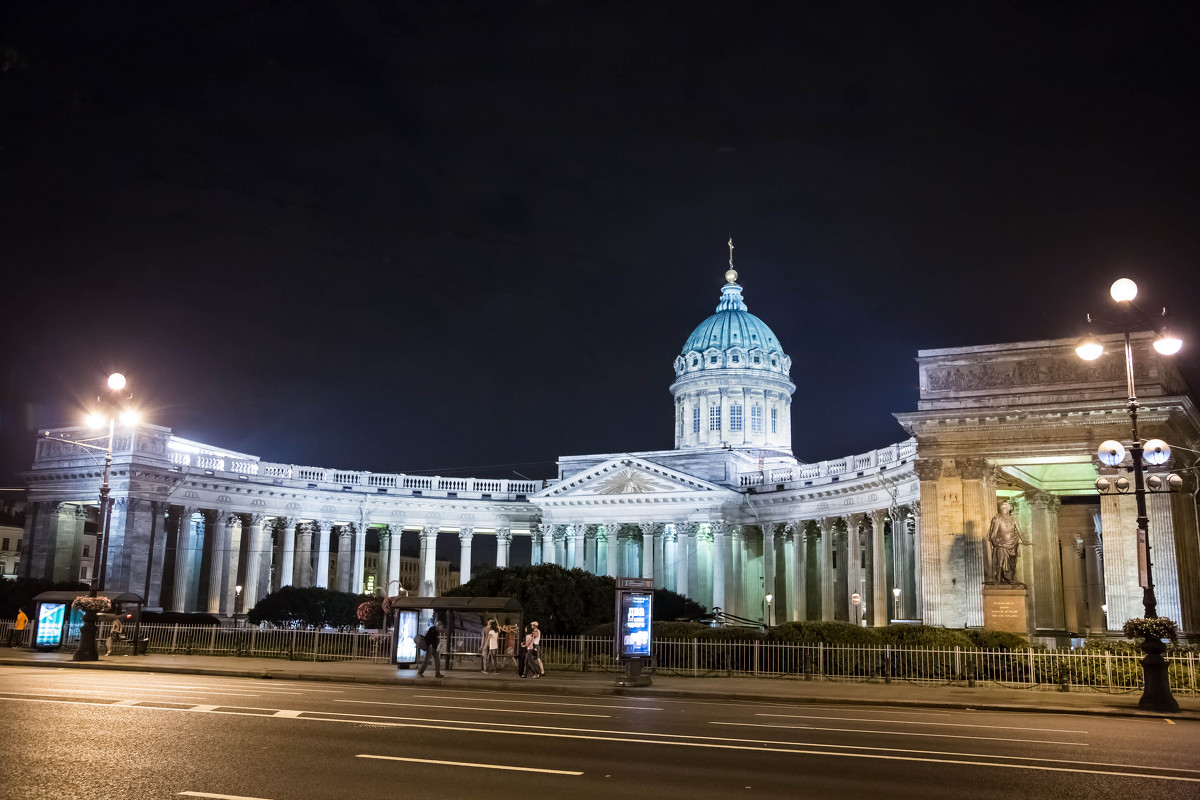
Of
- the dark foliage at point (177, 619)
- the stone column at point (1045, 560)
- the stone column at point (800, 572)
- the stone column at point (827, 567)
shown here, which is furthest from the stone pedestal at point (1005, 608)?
the dark foliage at point (177, 619)

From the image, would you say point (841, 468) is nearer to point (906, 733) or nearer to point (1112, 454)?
point (1112, 454)

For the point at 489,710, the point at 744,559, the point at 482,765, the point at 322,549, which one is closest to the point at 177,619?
the point at 322,549

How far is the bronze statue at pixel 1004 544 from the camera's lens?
38688mm

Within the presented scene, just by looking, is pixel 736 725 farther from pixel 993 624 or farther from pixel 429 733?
pixel 993 624

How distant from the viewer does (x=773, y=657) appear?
3509 centimetres

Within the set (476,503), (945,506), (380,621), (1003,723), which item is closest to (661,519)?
(476,503)

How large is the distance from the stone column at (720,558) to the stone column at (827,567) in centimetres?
735

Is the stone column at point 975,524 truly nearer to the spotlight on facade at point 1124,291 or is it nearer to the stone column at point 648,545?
the spotlight on facade at point 1124,291

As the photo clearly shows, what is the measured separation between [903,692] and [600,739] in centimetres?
1483

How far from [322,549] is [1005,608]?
171 ft

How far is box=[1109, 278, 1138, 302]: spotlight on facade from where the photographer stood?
24.7m

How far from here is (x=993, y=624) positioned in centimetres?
3903

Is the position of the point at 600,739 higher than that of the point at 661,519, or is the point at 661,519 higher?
the point at 661,519

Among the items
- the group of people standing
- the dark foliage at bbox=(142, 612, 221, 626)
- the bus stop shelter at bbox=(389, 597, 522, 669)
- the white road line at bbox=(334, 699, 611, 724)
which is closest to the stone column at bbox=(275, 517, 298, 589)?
the dark foliage at bbox=(142, 612, 221, 626)
